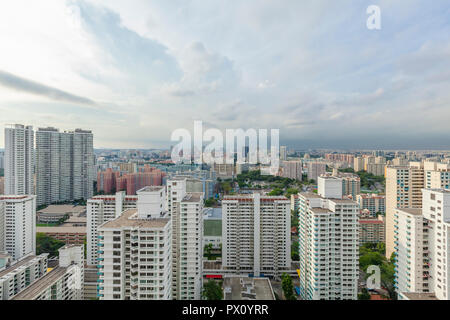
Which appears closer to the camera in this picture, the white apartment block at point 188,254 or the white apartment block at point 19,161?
the white apartment block at point 188,254

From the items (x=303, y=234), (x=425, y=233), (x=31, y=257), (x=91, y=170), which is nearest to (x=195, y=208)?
(x=303, y=234)

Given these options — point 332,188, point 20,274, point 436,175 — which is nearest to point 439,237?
point 332,188

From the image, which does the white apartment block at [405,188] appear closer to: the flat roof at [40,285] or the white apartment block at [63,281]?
the white apartment block at [63,281]

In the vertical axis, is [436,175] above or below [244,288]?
above

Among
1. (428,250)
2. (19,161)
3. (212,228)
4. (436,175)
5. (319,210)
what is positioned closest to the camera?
(428,250)

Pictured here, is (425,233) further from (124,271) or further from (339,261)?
(124,271)

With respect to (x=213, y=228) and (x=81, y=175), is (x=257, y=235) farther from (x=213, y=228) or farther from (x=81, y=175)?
(x=81, y=175)

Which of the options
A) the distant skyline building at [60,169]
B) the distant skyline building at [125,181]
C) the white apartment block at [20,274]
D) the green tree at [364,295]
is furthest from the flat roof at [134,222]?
the distant skyline building at [60,169]
